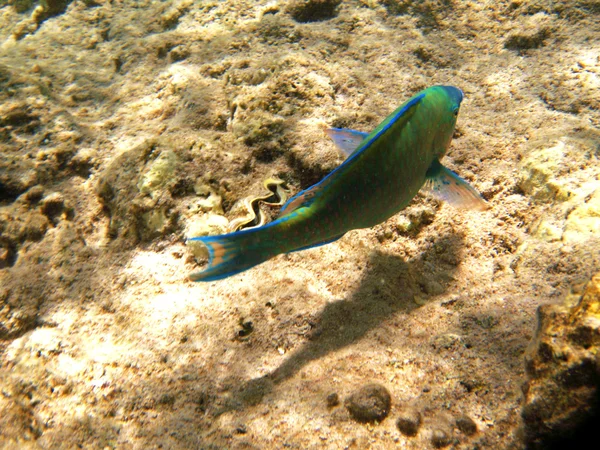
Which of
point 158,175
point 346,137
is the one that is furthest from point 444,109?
point 158,175

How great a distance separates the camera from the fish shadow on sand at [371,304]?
214 centimetres

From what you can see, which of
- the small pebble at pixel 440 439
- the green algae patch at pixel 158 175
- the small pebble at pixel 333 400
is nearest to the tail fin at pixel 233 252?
the small pebble at pixel 333 400

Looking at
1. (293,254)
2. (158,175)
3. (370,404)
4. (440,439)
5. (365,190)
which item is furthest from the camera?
(158,175)

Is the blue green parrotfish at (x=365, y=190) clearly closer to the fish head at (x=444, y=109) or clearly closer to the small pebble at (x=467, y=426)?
the fish head at (x=444, y=109)

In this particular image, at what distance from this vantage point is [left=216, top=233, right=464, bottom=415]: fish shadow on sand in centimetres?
214

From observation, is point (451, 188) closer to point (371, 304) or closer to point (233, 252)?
point (371, 304)

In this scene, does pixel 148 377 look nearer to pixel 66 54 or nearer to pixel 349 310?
pixel 349 310

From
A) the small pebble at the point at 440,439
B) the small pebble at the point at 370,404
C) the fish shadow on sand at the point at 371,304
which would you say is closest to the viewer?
the small pebble at the point at 440,439

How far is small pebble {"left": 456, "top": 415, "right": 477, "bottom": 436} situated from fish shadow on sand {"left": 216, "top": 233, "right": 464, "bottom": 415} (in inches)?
28.4

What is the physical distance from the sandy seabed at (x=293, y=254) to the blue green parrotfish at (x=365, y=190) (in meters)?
0.55

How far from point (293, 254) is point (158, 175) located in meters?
1.35

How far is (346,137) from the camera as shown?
231 centimetres

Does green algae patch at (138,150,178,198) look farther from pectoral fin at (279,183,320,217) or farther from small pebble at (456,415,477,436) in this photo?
small pebble at (456,415,477,436)

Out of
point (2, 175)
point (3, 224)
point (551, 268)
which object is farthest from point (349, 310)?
point (2, 175)
